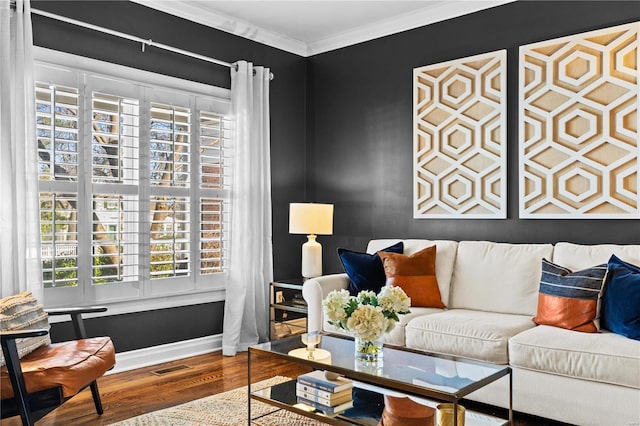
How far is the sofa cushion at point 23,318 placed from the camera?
9.12 ft

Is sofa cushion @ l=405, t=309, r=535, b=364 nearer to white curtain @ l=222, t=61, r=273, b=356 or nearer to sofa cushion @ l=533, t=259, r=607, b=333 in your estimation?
sofa cushion @ l=533, t=259, r=607, b=333

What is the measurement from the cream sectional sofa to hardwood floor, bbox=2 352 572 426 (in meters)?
0.32

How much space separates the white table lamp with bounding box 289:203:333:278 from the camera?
4.61m

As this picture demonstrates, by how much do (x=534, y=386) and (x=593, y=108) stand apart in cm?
191

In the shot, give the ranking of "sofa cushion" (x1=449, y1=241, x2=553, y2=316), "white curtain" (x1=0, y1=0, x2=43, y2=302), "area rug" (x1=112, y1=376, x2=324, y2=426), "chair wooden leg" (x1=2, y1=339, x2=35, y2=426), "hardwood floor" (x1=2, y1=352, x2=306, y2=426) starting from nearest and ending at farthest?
"chair wooden leg" (x1=2, y1=339, x2=35, y2=426) → "area rug" (x1=112, y1=376, x2=324, y2=426) → "hardwood floor" (x1=2, y1=352, x2=306, y2=426) → "white curtain" (x1=0, y1=0, x2=43, y2=302) → "sofa cushion" (x1=449, y1=241, x2=553, y2=316)

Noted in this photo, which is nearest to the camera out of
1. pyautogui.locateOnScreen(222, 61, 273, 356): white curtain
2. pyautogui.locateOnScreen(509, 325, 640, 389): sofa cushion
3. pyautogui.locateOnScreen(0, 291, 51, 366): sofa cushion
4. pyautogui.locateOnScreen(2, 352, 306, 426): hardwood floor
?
pyautogui.locateOnScreen(509, 325, 640, 389): sofa cushion

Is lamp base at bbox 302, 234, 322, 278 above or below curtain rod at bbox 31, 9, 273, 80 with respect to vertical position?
below

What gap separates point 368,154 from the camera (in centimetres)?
493

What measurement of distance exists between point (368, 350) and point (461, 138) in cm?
224

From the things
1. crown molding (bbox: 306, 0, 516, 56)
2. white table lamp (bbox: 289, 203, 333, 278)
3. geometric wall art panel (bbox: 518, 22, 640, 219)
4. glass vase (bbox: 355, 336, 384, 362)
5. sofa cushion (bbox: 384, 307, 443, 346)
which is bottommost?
sofa cushion (bbox: 384, 307, 443, 346)

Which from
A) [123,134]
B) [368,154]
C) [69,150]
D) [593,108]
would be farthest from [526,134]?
[69,150]

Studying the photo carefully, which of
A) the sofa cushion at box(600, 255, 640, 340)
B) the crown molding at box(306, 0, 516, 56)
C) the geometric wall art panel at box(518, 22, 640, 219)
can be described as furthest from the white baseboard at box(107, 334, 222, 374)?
the sofa cushion at box(600, 255, 640, 340)

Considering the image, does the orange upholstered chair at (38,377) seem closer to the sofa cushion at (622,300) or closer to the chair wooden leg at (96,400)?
the chair wooden leg at (96,400)

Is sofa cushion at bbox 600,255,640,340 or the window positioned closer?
sofa cushion at bbox 600,255,640,340
